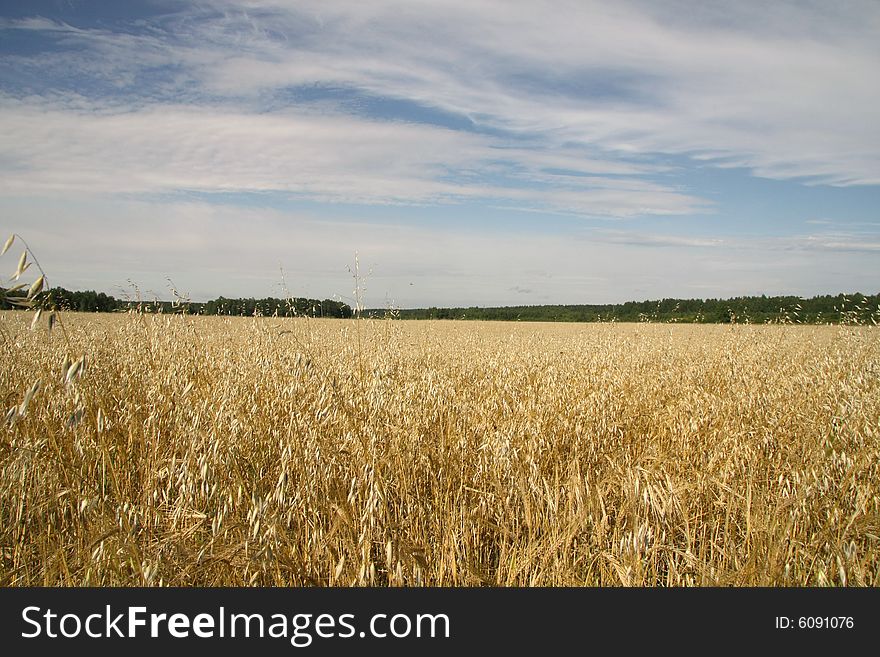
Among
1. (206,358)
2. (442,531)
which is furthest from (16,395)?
(442,531)

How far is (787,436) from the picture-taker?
3.91 metres

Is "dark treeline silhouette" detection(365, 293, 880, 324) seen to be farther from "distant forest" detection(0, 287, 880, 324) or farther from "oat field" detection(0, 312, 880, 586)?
"oat field" detection(0, 312, 880, 586)

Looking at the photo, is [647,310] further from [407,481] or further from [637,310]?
[407,481]

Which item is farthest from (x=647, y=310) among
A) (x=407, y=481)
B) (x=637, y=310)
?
(x=407, y=481)

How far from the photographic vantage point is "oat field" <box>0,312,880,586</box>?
6.93 feet

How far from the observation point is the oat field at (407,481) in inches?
83.1

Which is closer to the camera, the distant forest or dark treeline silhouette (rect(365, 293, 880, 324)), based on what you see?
the distant forest

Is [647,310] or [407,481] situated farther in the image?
[647,310]

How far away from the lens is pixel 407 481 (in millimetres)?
3023

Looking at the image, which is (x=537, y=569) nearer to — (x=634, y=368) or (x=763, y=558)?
(x=763, y=558)

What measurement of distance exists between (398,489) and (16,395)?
382 cm

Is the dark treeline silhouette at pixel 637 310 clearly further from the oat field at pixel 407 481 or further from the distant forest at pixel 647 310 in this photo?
the oat field at pixel 407 481

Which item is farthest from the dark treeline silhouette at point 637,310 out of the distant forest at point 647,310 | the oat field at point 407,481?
the oat field at point 407,481

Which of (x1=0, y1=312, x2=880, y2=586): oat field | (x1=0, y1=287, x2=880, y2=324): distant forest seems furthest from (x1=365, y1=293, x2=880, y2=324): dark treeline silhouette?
(x1=0, y1=312, x2=880, y2=586): oat field
